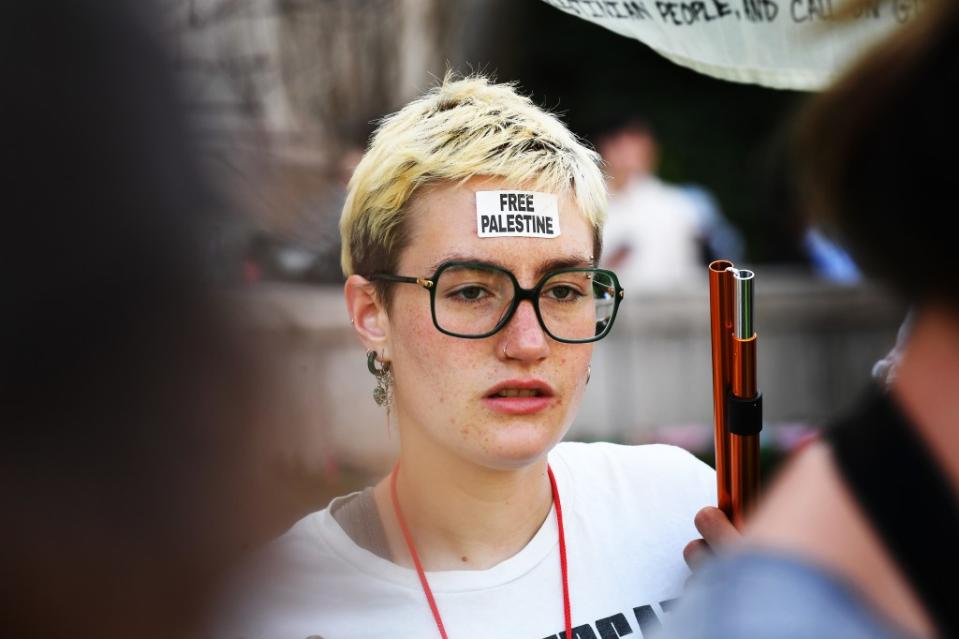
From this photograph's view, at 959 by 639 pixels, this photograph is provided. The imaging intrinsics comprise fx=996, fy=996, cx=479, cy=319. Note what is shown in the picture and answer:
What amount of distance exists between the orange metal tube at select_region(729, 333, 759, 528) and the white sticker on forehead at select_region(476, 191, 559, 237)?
358mm

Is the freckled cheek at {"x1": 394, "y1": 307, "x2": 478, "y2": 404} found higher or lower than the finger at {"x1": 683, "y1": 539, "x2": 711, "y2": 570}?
higher

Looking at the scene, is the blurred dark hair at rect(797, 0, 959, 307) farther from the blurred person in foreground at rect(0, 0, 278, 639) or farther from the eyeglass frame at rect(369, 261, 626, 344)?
the eyeglass frame at rect(369, 261, 626, 344)

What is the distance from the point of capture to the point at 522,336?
5.08ft

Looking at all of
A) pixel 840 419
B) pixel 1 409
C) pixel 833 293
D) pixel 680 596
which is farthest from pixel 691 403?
pixel 1 409

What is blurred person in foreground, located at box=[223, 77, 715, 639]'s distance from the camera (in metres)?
1.56

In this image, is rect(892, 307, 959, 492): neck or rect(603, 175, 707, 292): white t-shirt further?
rect(603, 175, 707, 292): white t-shirt

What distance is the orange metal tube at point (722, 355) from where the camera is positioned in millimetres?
1486

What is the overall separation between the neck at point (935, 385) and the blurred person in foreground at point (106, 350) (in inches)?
19.6

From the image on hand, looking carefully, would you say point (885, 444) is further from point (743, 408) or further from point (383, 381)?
point (383, 381)

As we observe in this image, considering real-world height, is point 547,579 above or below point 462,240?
below

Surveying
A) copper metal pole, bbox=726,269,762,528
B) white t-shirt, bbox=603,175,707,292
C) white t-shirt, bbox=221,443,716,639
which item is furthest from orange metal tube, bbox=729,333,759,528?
white t-shirt, bbox=603,175,707,292

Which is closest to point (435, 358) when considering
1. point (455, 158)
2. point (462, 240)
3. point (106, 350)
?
point (462, 240)

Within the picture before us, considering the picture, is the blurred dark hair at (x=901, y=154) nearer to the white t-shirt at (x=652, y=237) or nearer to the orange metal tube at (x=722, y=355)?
the orange metal tube at (x=722, y=355)

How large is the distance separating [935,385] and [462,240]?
2.96ft
